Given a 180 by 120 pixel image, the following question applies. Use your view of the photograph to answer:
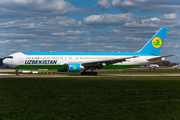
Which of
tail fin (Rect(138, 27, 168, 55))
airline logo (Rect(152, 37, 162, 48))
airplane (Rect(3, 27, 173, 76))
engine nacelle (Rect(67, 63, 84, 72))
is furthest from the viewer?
airline logo (Rect(152, 37, 162, 48))

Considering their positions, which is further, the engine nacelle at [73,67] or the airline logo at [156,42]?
the airline logo at [156,42]

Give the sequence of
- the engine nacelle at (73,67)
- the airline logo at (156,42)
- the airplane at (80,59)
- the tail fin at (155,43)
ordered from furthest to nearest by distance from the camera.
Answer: the airline logo at (156,42) → the tail fin at (155,43) → the airplane at (80,59) → the engine nacelle at (73,67)

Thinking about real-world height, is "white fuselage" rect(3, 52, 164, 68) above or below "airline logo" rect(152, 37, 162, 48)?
below

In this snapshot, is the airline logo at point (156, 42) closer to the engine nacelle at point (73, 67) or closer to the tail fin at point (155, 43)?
the tail fin at point (155, 43)

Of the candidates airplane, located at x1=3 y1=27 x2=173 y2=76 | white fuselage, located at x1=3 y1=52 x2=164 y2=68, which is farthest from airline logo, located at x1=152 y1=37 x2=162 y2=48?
white fuselage, located at x1=3 y1=52 x2=164 y2=68

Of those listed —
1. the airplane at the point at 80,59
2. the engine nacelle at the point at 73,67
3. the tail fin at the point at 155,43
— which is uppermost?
the tail fin at the point at 155,43

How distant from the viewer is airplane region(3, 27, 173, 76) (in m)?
39.8

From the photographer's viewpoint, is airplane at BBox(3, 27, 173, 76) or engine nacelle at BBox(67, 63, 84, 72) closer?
engine nacelle at BBox(67, 63, 84, 72)

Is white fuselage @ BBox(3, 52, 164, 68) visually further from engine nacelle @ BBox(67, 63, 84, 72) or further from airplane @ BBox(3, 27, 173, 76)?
engine nacelle @ BBox(67, 63, 84, 72)

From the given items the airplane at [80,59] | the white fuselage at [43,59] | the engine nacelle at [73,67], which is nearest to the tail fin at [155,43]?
the airplane at [80,59]

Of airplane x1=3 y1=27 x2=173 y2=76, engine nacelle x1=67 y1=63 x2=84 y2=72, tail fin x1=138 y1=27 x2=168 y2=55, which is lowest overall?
engine nacelle x1=67 y1=63 x2=84 y2=72

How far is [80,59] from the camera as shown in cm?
4297

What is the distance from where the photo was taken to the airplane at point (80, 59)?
39.8m

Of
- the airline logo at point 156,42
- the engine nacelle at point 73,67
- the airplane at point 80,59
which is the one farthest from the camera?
the airline logo at point 156,42
